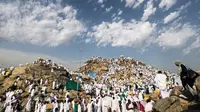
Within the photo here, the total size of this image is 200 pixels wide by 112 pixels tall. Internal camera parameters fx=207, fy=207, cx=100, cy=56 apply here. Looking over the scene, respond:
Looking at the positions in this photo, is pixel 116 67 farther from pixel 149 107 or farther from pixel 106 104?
pixel 149 107

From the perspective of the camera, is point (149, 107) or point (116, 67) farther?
point (116, 67)

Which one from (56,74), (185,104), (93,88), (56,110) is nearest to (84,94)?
(93,88)

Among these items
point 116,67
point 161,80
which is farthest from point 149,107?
point 116,67

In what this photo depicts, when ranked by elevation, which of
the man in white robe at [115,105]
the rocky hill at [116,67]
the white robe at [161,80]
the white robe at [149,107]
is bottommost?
the white robe at [149,107]

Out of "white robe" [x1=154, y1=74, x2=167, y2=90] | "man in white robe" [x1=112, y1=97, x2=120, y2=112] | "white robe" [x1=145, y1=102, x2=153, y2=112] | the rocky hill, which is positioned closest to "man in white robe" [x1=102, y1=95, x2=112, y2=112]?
"man in white robe" [x1=112, y1=97, x2=120, y2=112]

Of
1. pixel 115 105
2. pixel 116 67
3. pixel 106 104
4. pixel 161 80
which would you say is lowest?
pixel 115 105

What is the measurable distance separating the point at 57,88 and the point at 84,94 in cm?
423

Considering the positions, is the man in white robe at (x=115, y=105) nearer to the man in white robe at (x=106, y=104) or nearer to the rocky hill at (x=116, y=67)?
the man in white robe at (x=106, y=104)

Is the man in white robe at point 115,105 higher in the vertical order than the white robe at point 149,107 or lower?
higher

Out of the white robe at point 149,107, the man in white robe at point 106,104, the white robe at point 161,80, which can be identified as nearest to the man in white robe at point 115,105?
the man in white robe at point 106,104

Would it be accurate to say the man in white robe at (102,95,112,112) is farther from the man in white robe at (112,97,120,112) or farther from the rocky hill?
the rocky hill

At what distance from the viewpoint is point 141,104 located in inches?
522

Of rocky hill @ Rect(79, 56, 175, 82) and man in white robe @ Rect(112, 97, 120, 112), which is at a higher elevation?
rocky hill @ Rect(79, 56, 175, 82)

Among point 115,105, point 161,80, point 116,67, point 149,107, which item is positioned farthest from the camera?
point 116,67
